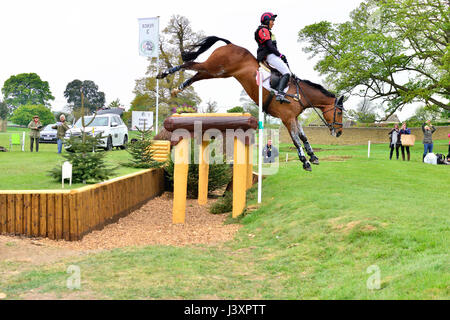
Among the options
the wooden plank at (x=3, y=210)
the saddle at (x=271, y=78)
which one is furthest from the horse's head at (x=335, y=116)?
the wooden plank at (x=3, y=210)

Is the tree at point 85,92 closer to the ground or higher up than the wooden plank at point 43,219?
higher up

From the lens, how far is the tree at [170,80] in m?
45.0

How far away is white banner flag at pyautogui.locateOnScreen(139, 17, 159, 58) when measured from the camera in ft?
90.1

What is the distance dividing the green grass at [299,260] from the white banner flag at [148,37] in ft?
64.1

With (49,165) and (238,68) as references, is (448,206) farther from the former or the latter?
(49,165)

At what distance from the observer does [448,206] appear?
8750 mm

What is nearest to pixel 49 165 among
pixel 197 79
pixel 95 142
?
pixel 95 142

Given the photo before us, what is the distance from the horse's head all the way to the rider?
142 centimetres

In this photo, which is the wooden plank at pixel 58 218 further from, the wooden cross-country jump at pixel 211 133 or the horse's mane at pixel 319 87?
the horse's mane at pixel 319 87

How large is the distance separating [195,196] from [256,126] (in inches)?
197

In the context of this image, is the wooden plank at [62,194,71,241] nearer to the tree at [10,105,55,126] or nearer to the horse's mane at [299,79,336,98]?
the horse's mane at [299,79,336,98]

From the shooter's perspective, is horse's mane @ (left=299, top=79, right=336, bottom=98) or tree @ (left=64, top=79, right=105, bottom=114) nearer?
horse's mane @ (left=299, top=79, right=336, bottom=98)

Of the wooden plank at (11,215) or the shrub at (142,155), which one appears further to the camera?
the shrub at (142,155)

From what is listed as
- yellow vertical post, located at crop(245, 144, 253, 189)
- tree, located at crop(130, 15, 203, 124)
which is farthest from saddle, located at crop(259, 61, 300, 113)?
tree, located at crop(130, 15, 203, 124)
